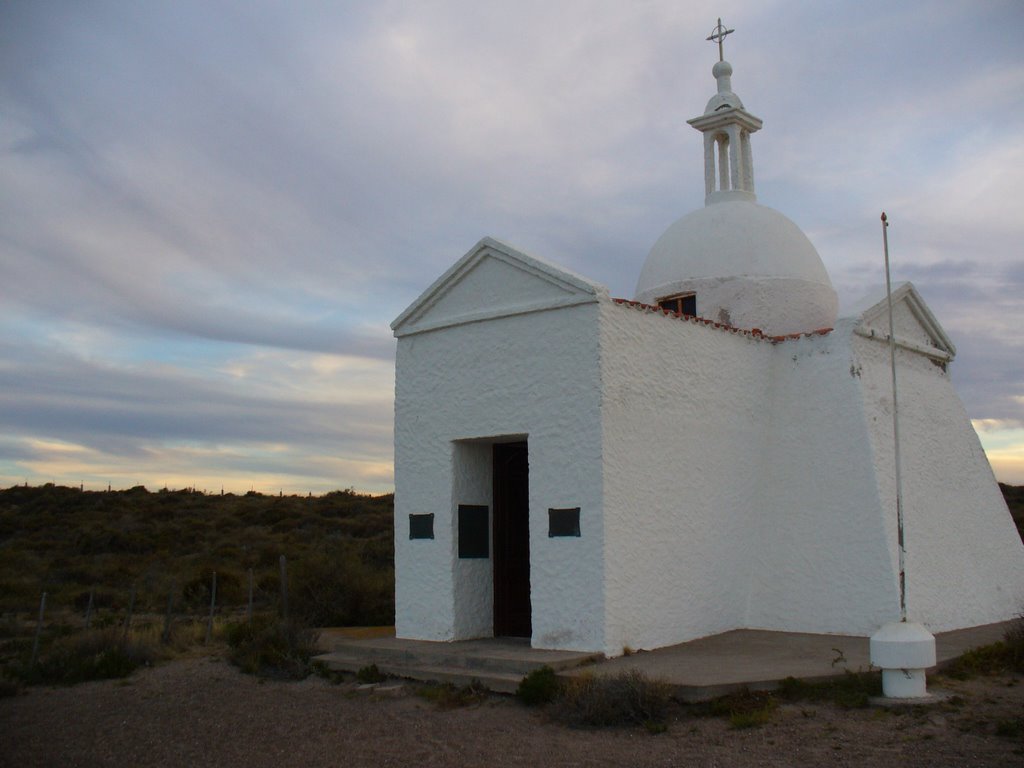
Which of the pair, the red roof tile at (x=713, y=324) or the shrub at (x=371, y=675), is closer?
the shrub at (x=371, y=675)

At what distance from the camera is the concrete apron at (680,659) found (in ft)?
27.3

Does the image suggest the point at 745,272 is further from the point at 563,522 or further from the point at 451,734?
the point at 451,734

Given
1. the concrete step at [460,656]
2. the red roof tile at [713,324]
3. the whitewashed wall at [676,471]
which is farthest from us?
the red roof tile at [713,324]

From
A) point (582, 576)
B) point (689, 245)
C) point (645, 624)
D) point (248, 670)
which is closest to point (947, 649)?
point (645, 624)

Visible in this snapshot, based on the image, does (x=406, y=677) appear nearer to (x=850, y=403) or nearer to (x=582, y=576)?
(x=582, y=576)

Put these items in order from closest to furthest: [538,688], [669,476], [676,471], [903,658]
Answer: [903,658] → [538,688] → [669,476] → [676,471]

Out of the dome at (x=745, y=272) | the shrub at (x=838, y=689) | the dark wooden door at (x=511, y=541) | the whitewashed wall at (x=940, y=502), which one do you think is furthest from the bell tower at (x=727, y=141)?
the shrub at (x=838, y=689)

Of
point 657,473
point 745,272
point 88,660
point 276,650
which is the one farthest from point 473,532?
point 745,272

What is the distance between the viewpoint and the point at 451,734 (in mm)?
7777

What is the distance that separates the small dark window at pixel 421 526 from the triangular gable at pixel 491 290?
2.38 m

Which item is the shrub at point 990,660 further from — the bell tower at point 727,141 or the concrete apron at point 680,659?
the bell tower at point 727,141

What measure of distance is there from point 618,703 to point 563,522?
262 centimetres

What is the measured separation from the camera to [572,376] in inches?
400

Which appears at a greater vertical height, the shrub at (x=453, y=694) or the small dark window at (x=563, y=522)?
the small dark window at (x=563, y=522)
